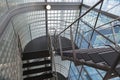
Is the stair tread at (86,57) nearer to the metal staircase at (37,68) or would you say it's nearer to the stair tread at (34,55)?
the metal staircase at (37,68)

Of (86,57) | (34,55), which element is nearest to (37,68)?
(34,55)

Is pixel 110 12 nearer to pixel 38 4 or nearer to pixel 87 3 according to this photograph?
pixel 87 3

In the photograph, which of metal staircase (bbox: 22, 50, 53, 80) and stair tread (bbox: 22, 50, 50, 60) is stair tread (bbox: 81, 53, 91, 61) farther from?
stair tread (bbox: 22, 50, 50, 60)

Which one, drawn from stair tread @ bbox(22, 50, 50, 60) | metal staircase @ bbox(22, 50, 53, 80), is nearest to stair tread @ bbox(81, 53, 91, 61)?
metal staircase @ bbox(22, 50, 53, 80)

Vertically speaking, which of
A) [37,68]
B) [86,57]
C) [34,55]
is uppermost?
[86,57]

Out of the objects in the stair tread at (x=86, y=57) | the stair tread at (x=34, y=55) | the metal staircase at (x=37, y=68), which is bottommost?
the metal staircase at (x=37, y=68)

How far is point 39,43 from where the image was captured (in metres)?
7.63

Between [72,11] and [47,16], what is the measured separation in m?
1.32

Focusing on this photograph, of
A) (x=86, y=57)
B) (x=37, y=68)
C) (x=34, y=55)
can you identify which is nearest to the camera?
(x=86, y=57)

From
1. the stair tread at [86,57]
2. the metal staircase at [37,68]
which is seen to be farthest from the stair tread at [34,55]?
the stair tread at [86,57]

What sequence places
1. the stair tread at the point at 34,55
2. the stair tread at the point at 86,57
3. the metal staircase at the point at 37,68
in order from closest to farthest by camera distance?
1. the stair tread at the point at 86,57
2. the metal staircase at the point at 37,68
3. the stair tread at the point at 34,55

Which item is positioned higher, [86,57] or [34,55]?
[86,57]

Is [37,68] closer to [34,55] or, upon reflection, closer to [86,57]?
[34,55]

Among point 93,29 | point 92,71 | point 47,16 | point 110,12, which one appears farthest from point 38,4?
point 92,71
